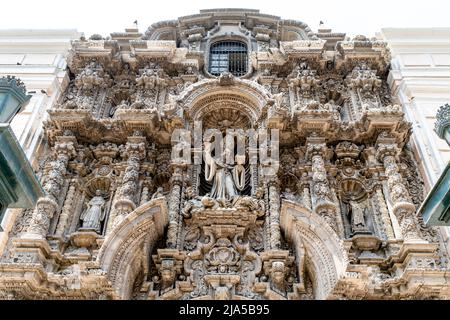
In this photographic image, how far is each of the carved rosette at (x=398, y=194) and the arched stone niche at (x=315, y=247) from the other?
4.99 feet

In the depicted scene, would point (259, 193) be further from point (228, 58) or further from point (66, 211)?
point (228, 58)

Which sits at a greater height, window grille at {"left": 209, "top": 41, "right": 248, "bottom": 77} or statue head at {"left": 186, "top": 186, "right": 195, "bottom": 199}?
window grille at {"left": 209, "top": 41, "right": 248, "bottom": 77}

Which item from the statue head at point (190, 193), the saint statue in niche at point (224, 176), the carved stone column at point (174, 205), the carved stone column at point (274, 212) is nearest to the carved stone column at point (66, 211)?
the carved stone column at point (174, 205)

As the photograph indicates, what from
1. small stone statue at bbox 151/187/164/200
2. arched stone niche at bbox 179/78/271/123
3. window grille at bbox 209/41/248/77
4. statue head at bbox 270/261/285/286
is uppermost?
window grille at bbox 209/41/248/77

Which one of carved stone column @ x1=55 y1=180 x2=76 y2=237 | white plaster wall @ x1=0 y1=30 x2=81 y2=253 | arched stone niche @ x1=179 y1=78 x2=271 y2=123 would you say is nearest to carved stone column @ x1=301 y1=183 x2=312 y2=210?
arched stone niche @ x1=179 y1=78 x2=271 y2=123

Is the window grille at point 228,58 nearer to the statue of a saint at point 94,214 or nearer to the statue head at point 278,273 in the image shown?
the statue of a saint at point 94,214

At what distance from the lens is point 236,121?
13680mm

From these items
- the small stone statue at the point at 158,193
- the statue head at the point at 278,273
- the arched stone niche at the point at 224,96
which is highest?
the arched stone niche at the point at 224,96

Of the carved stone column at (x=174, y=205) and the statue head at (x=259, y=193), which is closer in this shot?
the carved stone column at (x=174, y=205)

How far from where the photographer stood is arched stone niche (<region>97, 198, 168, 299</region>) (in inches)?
367

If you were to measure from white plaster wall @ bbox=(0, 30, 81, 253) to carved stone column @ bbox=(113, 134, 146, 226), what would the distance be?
227 cm

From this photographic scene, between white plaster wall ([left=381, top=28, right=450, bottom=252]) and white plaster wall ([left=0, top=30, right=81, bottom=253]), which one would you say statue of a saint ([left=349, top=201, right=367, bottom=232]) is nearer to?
white plaster wall ([left=381, top=28, right=450, bottom=252])

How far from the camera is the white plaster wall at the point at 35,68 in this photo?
12664mm
